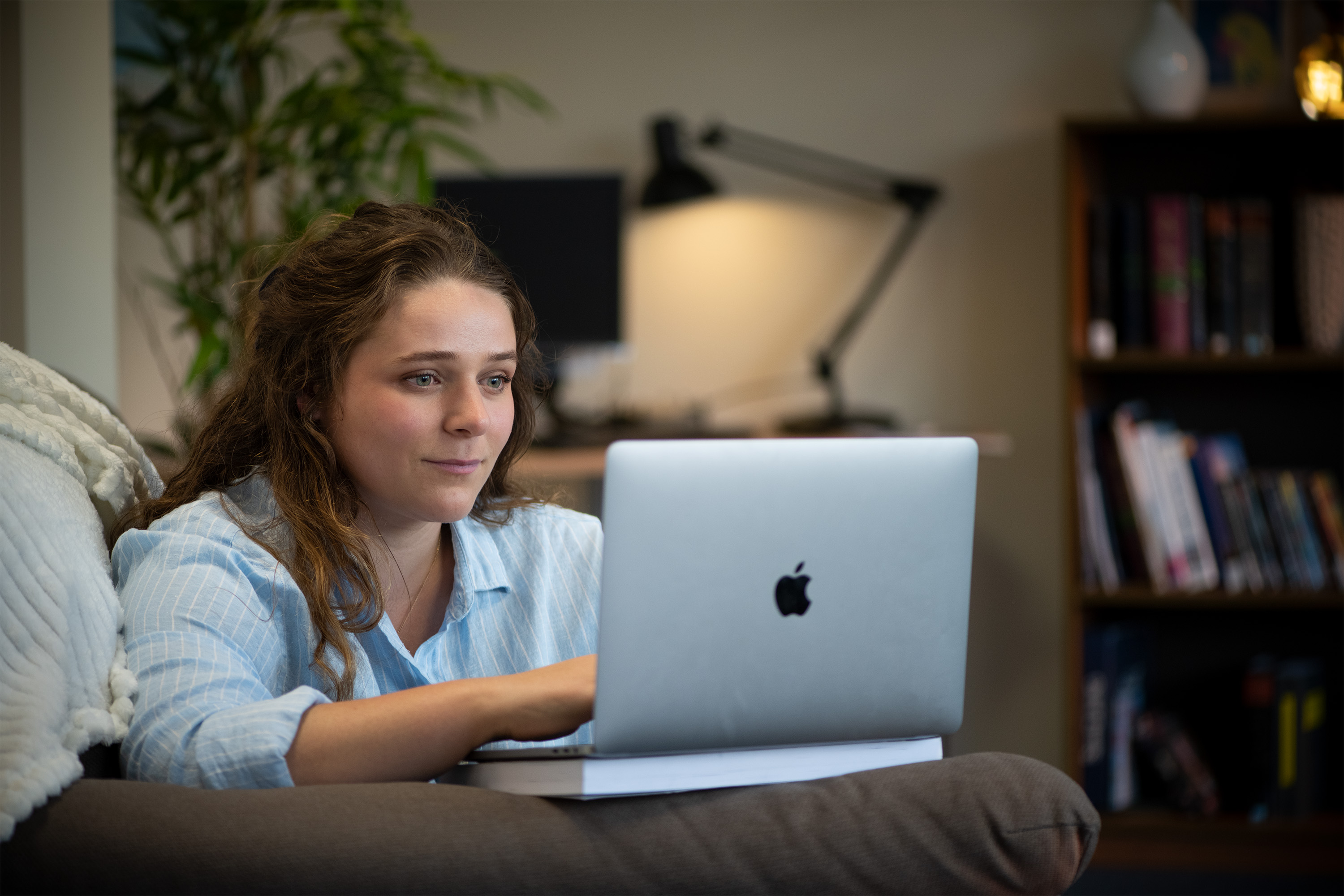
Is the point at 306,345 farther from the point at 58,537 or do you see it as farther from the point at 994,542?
the point at 994,542

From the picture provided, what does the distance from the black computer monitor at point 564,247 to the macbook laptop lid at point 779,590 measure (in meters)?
1.97

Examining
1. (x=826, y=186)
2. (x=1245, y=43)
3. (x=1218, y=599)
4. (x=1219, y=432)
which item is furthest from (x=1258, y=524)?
(x=826, y=186)

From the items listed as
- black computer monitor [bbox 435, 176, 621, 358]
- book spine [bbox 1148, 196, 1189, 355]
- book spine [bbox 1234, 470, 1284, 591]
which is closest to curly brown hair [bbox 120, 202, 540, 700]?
black computer monitor [bbox 435, 176, 621, 358]

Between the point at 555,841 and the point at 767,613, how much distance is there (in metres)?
0.21

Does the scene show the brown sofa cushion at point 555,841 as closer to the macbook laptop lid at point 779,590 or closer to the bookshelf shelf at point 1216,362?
the macbook laptop lid at point 779,590

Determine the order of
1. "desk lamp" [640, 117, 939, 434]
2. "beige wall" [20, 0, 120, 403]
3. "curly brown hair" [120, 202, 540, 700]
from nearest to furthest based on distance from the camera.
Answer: "curly brown hair" [120, 202, 540, 700]
"beige wall" [20, 0, 120, 403]
"desk lamp" [640, 117, 939, 434]

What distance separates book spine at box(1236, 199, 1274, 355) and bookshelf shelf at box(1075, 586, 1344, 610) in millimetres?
513

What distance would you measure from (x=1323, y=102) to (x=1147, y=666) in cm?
128

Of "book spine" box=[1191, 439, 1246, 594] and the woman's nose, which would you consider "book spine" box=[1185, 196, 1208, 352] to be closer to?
"book spine" box=[1191, 439, 1246, 594]

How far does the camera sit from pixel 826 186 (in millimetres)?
2949

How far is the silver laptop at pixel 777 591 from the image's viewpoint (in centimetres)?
79

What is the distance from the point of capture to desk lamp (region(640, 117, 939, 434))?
109 inches

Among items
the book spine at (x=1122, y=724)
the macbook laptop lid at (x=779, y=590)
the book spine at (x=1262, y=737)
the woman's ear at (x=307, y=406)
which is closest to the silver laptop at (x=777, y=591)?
the macbook laptop lid at (x=779, y=590)

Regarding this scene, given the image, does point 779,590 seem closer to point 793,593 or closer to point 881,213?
point 793,593
